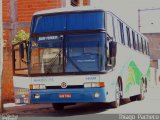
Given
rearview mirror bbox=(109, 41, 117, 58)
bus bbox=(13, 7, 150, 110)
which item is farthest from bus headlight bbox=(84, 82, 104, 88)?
rearview mirror bbox=(109, 41, 117, 58)

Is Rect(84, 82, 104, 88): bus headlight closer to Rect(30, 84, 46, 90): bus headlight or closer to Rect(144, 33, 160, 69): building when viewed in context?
Rect(30, 84, 46, 90): bus headlight

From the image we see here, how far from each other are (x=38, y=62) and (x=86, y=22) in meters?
1.97

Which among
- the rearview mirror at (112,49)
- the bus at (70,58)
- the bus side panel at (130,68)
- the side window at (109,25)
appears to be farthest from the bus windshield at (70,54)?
the bus side panel at (130,68)

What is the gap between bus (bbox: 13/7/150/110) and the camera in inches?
520

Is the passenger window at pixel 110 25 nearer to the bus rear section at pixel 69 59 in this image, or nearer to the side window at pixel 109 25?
the side window at pixel 109 25

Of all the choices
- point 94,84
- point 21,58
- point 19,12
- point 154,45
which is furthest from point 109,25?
point 154,45

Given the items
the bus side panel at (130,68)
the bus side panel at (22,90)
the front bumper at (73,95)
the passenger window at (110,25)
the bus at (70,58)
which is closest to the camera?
the front bumper at (73,95)

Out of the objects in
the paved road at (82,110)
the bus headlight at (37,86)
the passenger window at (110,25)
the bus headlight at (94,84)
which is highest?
the passenger window at (110,25)

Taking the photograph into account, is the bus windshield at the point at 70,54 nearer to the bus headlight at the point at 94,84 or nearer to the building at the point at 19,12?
the bus headlight at the point at 94,84

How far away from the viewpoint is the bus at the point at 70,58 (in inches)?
520

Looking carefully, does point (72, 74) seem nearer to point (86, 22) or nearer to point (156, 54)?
point (86, 22)

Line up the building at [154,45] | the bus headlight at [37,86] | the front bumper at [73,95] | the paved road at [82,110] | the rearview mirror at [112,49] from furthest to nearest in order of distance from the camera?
the building at [154,45]
the paved road at [82,110]
the bus headlight at [37,86]
the rearview mirror at [112,49]
the front bumper at [73,95]

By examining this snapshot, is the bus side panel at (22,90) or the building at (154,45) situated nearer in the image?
the bus side panel at (22,90)

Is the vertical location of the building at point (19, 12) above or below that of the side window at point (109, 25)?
above
